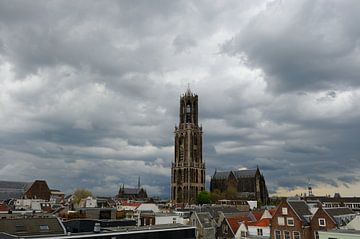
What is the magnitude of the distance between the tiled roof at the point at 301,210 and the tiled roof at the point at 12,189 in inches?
5386

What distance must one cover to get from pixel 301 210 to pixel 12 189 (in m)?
145

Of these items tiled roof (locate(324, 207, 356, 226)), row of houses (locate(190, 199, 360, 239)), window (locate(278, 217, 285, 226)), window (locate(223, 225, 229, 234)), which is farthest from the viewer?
window (locate(223, 225, 229, 234))

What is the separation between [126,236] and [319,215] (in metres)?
30.4

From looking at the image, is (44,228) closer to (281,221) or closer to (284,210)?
(281,221)

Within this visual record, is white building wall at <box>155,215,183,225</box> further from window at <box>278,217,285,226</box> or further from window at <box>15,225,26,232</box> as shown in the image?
window at <box>15,225,26,232</box>

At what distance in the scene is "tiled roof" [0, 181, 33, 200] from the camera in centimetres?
15988

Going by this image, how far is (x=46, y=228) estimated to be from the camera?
56.3 meters

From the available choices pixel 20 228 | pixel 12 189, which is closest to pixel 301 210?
pixel 20 228

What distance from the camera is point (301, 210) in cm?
6019

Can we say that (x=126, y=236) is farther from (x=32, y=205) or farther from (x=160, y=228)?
(x=32, y=205)

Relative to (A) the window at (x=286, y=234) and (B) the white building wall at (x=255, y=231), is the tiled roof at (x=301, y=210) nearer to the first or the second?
(A) the window at (x=286, y=234)

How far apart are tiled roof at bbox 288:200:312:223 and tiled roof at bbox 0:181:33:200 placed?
449ft

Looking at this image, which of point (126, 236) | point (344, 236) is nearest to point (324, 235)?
point (344, 236)

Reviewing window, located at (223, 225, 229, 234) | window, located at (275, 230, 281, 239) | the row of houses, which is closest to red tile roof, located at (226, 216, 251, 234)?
the row of houses
